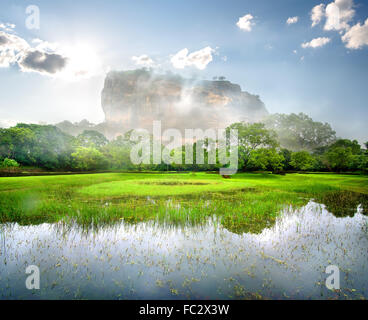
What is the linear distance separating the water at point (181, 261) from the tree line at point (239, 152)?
35.2 meters

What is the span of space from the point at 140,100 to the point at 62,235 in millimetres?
203577

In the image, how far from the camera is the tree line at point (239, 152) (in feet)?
137


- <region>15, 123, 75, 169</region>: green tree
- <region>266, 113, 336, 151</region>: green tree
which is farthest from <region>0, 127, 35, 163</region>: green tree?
<region>266, 113, 336, 151</region>: green tree

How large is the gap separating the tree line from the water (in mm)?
35248

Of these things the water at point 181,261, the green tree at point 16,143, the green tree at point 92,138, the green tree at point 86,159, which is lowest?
the water at point 181,261

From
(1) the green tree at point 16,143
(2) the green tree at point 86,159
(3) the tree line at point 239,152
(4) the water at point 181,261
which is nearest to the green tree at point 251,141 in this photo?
(3) the tree line at point 239,152

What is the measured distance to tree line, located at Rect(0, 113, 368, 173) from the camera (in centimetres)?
4166

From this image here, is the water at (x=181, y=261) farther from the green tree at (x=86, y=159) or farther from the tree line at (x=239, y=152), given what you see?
the green tree at (x=86, y=159)

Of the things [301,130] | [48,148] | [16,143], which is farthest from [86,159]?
[301,130]

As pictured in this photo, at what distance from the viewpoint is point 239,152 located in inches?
1674

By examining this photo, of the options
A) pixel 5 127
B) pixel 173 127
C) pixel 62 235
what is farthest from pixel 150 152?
pixel 173 127

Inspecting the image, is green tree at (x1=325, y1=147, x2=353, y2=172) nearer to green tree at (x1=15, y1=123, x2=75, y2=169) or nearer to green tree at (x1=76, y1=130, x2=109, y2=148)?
green tree at (x1=15, y1=123, x2=75, y2=169)

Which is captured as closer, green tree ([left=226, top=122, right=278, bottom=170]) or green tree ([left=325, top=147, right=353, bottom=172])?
green tree ([left=226, top=122, right=278, bottom=170])
